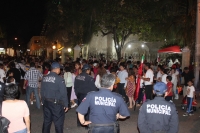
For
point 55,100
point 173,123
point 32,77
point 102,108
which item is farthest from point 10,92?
point 32,77

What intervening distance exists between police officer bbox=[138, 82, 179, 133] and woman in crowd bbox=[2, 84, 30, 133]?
73.1 inches

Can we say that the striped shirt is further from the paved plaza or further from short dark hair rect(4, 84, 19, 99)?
short dark hair rect(4, 84, 19, 99)

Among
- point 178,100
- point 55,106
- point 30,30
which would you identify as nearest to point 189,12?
point 178,100

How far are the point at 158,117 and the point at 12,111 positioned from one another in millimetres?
2219

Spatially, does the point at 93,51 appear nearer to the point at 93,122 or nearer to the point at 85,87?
the point at 85,87

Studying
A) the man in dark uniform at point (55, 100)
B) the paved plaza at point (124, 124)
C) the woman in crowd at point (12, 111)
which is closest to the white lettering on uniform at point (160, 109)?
the woman in crowd at point (12, 111)

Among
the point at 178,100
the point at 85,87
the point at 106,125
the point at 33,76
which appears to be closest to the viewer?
the point at 106,125

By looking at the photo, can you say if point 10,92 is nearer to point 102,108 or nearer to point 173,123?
point 102,108

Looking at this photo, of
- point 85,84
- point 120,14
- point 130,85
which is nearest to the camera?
point 85,84

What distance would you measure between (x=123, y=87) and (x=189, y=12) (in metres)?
6.85

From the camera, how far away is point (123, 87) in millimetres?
11562

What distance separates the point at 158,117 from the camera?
412 cm

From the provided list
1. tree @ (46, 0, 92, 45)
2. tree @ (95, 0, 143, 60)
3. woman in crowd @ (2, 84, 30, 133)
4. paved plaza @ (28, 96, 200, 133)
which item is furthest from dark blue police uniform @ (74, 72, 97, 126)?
tree @ (46, 0, 92, 45)

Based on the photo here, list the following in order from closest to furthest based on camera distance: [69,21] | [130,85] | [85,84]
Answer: [85,84] < [130,85] < [69,21]
